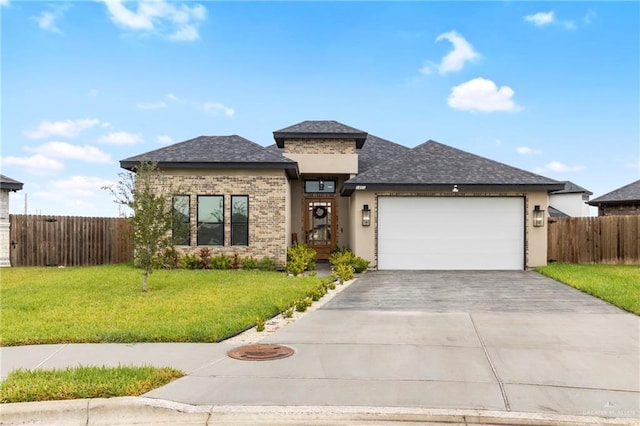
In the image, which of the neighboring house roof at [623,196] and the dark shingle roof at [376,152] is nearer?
the dark shingle roof at [376,152]

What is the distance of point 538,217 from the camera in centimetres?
1669

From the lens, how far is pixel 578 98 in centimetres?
1802

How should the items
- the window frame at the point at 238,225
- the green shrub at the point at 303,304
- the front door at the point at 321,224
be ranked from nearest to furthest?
the green shrub at the point at 303,304
the window frame at the point at 238,225
the front door at the point at 321,224

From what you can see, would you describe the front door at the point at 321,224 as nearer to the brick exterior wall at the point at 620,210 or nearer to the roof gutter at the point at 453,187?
the roof gutter at the point at 453,187

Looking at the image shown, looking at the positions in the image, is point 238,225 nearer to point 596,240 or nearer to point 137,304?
point 137,304

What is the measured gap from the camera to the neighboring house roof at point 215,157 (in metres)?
16.2

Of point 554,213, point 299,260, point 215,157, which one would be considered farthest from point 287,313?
point 554,213

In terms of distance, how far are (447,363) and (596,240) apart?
1602 cm

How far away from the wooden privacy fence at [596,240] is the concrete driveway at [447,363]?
9.80 m

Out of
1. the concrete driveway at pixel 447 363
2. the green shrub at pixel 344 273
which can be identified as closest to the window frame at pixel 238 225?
the green shrub at pixel 344 273

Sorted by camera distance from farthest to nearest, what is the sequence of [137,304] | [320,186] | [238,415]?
[320,186] → [137,304] → [238,415]

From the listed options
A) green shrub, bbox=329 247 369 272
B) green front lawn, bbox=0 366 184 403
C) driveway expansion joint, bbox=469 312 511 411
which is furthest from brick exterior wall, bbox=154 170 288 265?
green front lawn, bbox=0 366 184 403

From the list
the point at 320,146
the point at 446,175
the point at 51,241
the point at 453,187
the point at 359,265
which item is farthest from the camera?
the point at 320,146

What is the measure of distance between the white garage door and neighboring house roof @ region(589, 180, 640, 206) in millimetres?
10910
